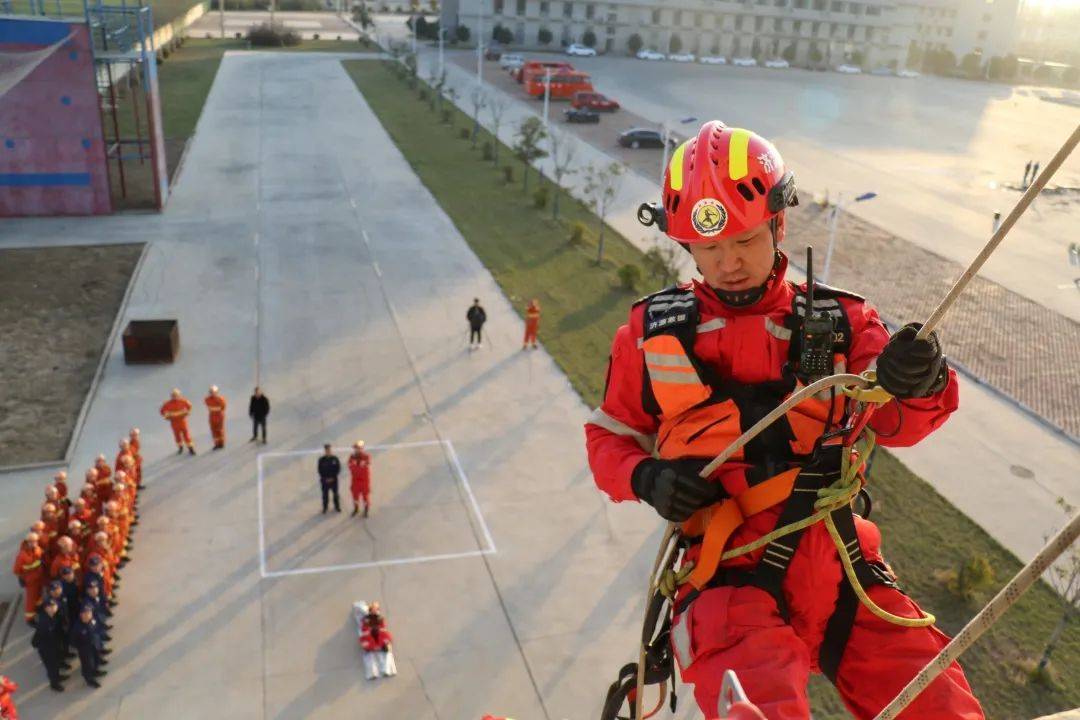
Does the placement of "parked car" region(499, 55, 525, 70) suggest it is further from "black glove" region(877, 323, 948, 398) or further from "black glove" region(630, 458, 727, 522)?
"black glove" region(877, 323, 948, 398)

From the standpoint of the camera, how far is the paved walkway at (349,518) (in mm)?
11648

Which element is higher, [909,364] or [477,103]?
[909,364]

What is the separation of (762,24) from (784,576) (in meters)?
96.0

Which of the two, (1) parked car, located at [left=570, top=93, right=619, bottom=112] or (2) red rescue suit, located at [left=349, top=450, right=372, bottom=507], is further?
(1) parked car, located at [left=570, top=93, right=619, bottom=112]

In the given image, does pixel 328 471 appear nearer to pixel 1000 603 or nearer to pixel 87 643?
pixel 87 643

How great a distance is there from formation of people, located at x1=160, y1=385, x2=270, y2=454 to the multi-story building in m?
76.2

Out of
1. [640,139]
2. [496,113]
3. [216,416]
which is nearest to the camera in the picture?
[216,416]

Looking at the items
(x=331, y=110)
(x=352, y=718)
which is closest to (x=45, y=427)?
(x=352, y=718)

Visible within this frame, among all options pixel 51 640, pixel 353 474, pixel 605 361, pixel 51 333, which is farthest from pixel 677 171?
pixel 51 333

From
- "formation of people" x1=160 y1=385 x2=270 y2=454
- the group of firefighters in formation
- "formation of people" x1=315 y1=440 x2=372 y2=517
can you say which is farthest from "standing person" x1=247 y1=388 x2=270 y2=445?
the group of firefighters in formation

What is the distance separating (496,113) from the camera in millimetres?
53125

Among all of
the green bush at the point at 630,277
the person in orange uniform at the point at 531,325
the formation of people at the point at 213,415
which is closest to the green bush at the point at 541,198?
the green bush at the point at 630,277

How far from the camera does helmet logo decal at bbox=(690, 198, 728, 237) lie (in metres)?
4.45

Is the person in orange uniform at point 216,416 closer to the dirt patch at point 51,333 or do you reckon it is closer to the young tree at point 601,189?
the dirt patch at point 51,333
